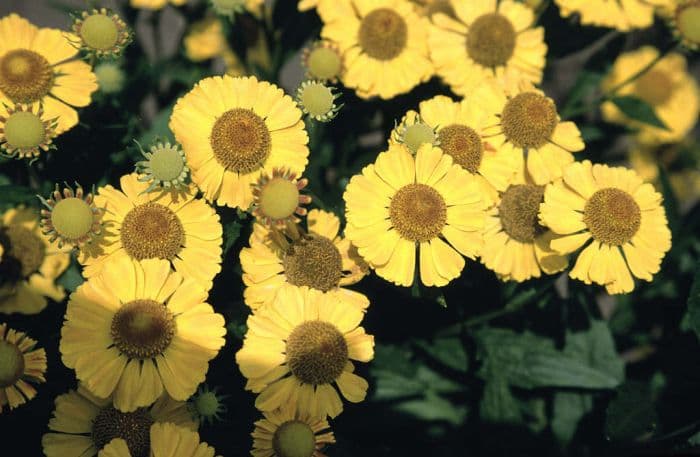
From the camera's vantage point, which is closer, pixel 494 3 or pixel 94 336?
pixel 94 336

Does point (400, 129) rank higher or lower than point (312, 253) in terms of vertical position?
higher

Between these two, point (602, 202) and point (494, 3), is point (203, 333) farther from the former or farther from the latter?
point (494, 3)

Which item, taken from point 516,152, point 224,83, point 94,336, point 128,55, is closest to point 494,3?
point 516,152

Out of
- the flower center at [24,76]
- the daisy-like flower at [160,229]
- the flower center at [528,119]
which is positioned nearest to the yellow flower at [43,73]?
the flower center at [24,76]

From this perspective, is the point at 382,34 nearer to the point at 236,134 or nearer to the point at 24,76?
the point at 236,134

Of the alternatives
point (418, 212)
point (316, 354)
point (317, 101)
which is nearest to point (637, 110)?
point (418, 212)

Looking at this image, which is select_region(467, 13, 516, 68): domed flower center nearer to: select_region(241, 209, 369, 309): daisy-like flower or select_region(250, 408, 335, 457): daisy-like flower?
select_region(241, 209, 369, 309): daisy-like flower
